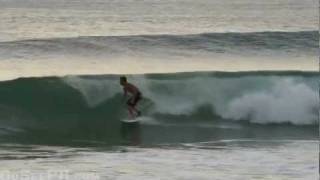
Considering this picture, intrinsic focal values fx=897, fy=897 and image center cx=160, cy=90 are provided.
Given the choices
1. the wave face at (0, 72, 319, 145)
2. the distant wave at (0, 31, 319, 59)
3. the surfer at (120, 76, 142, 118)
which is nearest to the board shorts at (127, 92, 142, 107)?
the surfer at (120, 76, 142, 118)

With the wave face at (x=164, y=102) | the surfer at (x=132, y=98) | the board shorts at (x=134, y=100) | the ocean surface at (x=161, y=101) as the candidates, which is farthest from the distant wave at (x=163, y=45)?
the board shorts at (x=134, y=100)

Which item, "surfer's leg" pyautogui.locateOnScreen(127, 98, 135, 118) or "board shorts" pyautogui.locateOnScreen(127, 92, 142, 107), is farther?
"board shorts" pyautogui.locateOnScreen(127, 92, 142, 107)

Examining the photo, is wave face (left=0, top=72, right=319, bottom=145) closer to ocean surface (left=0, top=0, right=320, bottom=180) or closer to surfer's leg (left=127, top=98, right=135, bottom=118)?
ocean surface (left=0, top=0, right=320, bottom=180)

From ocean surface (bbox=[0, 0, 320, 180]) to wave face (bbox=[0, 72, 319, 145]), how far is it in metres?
0.03

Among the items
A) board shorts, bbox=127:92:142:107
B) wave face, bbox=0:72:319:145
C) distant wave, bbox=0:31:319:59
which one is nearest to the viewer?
wave face, bbox=0:72:319:145

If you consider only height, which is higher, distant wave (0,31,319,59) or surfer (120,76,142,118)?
distant wave (0,31,319,59)

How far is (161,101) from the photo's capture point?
18.9 metres

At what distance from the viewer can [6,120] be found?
17250 millimetres

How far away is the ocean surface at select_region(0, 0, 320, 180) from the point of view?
1136 centimetres

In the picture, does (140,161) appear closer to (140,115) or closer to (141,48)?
(140,115)

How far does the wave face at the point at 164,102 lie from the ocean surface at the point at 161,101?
0.03 meters

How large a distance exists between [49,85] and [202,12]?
3234cm

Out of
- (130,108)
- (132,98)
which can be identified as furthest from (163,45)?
(130,108)

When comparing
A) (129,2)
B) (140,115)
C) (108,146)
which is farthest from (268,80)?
(129,2)
